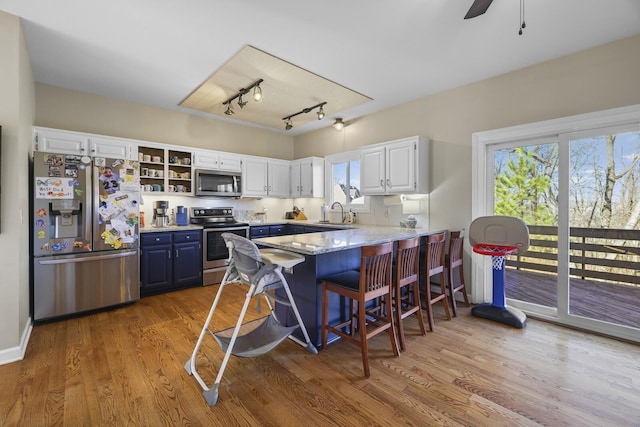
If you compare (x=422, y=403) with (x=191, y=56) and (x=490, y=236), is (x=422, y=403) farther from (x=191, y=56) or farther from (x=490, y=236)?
(x=191, y=56)

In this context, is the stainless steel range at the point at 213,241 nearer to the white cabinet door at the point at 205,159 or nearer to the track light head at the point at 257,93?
the white cabinet door at the point at 205,159

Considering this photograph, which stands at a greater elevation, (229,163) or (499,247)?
(229,163)

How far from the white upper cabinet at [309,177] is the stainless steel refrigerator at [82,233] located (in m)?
2.88

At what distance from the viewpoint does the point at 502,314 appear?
3.02m

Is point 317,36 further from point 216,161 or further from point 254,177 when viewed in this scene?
point 254,177

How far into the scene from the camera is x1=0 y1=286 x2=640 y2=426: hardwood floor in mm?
1701

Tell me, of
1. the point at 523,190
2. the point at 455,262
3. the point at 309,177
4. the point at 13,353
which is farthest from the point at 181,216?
the point at 523,190

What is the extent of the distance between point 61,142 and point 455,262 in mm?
5100

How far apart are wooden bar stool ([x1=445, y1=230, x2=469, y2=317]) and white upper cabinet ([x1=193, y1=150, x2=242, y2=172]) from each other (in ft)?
12.3

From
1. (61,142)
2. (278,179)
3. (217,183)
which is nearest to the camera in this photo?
(61,142)

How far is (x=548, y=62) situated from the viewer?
10.0 ft

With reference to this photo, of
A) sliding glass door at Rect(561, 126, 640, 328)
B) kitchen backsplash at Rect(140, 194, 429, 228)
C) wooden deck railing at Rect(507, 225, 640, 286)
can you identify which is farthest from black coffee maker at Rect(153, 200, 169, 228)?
sliding glass door at Rect(561, 126, 640, 328)

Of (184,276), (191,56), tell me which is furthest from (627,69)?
(184,276)

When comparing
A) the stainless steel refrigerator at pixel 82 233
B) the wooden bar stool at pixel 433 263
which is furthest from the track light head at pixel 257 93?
the wooden bar stool at pixel 433 263
